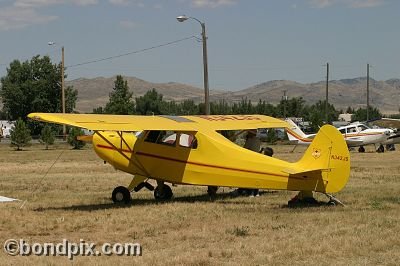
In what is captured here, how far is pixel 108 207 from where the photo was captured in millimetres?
14195

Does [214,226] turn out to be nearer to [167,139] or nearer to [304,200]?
[304,200]

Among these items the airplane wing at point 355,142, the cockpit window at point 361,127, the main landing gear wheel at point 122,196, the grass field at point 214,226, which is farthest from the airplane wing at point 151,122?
the cockpit window at point 361,127

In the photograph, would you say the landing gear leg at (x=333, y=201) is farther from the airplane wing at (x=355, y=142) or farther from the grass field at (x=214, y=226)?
the airplane wing at (x=355, y=142)

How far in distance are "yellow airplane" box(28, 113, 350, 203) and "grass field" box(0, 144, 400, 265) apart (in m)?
0.54

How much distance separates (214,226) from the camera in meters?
11.2

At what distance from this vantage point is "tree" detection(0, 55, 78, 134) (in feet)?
270

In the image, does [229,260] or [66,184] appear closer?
[229,260]

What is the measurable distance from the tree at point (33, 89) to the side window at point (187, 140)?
6735 centimetres

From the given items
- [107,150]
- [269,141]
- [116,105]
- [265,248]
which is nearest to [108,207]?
[107,150]

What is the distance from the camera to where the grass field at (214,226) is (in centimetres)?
869

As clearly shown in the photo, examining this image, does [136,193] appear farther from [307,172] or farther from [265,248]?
[265,248]

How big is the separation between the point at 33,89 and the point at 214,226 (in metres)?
74.9

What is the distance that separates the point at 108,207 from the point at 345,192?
611cm

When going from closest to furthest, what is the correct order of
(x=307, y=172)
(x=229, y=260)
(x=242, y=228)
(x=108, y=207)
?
(x=229, y=260)
(x=242, y=228)
(x=307, y=172)
(x=108, y=207)
